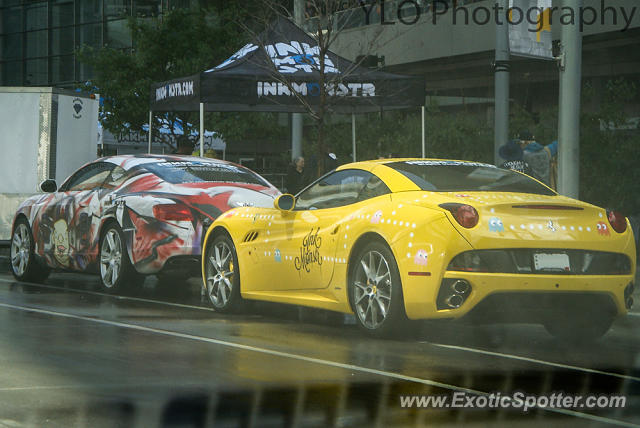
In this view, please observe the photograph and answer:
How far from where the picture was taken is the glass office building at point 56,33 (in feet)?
198

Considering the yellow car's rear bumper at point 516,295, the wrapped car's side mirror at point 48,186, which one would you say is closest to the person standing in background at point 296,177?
the wrapped car's side mirror at point 48,186

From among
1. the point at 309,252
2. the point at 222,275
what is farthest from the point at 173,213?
the point at 309,252

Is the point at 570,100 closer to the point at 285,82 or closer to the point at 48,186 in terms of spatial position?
the point at 285,82

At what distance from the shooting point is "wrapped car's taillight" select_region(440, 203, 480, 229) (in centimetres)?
838

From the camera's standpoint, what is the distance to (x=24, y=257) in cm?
1427

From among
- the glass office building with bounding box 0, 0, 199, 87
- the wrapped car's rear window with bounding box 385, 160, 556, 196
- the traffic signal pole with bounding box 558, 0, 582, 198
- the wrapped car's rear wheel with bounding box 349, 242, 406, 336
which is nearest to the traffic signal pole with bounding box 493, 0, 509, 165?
the traffic signal pole with bounding box 558, 0, 582, 198

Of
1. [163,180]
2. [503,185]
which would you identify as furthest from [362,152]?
[503,185]

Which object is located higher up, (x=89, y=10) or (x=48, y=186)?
(x=89, y=10)

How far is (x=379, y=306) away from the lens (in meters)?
8.93

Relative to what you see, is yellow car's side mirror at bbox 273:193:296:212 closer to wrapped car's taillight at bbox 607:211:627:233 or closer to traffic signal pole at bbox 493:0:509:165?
wrapped car's taillight at bbox 607:211:627:233

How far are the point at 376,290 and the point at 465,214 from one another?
0.97 m

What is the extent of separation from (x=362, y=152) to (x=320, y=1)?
9.93 m

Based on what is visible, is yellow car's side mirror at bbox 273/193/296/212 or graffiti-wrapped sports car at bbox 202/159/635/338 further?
yellow car's side mirror at bbox 273/193/296/212

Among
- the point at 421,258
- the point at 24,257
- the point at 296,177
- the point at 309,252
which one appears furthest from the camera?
the point at 296,177
